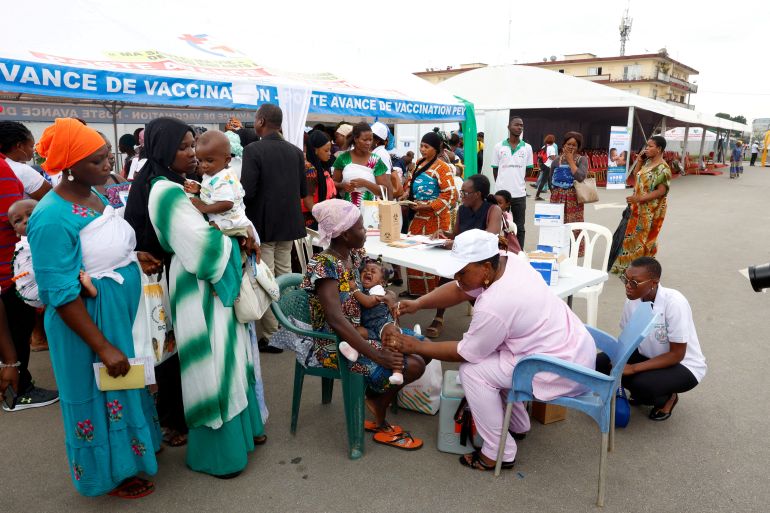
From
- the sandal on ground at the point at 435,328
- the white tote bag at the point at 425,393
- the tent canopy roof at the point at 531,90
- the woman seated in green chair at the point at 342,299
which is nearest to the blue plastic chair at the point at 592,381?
the woman seated in green chair at the point at 342,299

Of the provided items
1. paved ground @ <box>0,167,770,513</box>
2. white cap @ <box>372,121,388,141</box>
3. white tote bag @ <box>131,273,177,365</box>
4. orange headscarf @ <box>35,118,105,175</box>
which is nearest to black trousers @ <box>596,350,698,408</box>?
paved ground @ <box>0,167,770,513</box>

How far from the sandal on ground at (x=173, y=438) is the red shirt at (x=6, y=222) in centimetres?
149

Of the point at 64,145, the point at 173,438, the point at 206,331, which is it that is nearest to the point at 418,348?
the point at 206,331

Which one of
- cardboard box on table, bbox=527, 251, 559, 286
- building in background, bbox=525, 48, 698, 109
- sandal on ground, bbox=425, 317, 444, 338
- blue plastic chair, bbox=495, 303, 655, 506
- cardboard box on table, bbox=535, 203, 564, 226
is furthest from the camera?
building in background, bbox=525, 48, 698, 109

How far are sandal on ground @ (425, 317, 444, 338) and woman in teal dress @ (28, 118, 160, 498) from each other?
2661 mm

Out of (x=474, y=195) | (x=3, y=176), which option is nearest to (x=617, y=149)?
(x=474, y=195)

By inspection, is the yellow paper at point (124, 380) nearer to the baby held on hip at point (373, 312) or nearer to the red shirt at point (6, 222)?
the baby held on hip at point (373, 312)

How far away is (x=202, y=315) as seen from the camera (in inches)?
99.0

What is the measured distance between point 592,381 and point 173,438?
2.32 meters

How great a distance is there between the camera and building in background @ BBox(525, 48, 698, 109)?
51.5 m

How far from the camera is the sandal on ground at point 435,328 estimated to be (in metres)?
4.66

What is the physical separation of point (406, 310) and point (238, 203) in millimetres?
1148

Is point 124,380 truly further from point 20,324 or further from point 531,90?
point 531,90

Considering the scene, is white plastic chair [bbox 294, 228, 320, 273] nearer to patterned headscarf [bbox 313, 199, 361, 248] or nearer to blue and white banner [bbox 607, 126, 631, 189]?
patterned headscarf [bbox 313, 199, 361, 248]
